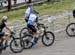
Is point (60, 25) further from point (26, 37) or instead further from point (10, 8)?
point (10, 8)

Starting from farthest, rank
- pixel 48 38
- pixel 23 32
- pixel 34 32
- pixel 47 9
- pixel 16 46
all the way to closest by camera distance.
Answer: pixel 47 9 < pixel 23 32 < pixel 48 38 < pixel 34 32 < pixel 16 46

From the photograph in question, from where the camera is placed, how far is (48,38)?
20.0 m

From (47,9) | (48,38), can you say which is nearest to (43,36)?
(48,38)

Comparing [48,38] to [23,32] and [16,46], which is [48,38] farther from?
[16,46]

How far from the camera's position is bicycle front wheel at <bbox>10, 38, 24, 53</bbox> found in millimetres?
18758

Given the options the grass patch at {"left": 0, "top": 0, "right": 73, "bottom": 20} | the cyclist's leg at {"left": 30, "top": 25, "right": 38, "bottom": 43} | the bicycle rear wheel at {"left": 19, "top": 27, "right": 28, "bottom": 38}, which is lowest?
the grass patch at {"left": 0, "top": 0, "right": 73, "bottom": 20}

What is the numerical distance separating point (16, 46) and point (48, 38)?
73.0 inches

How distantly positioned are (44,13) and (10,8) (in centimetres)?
286

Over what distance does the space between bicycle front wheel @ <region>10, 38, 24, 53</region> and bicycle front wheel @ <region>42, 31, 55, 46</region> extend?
1369mm

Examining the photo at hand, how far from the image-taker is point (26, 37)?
64.0ft

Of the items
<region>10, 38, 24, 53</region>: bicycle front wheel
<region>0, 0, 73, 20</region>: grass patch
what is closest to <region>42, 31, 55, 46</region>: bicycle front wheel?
<region>10, 38, 24, 53</region>: bicycle front wheel

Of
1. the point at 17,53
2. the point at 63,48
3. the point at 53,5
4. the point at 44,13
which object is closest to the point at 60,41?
the point at 63,48

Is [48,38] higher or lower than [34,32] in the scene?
lower

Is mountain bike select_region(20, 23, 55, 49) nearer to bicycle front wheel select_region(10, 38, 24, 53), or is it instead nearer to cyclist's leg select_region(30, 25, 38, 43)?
cyclist's leg select_region(30, 25, 38, 43)
